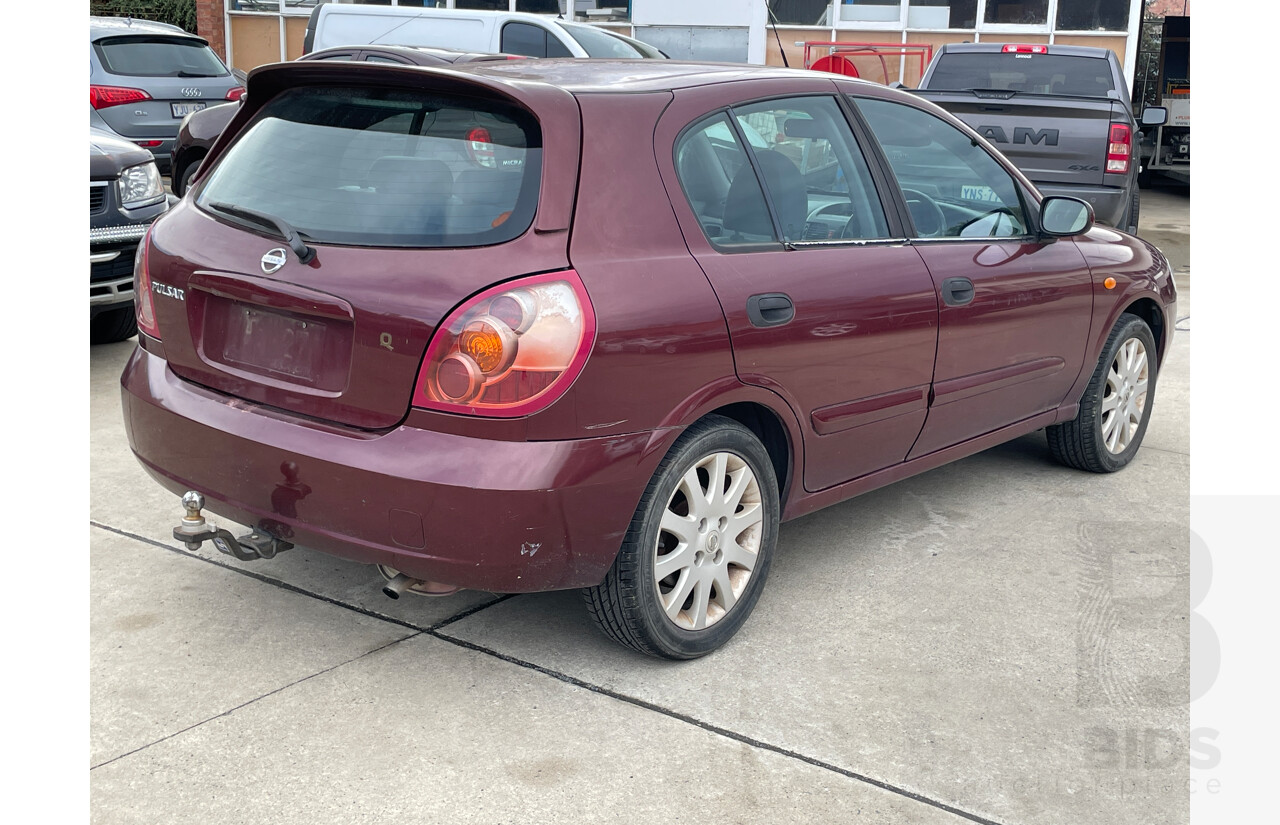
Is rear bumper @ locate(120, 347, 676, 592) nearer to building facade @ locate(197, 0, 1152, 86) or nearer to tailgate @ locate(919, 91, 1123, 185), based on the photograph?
tailgate @ locate(919, 91, 1123, 185)

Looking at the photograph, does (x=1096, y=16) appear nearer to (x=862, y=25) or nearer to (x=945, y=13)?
(x=945, y=13)

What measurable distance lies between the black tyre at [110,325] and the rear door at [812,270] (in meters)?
4.50

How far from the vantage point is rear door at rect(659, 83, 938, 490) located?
3346mm

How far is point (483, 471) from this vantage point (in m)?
2.86

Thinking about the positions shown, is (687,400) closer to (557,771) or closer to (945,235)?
(557,771)

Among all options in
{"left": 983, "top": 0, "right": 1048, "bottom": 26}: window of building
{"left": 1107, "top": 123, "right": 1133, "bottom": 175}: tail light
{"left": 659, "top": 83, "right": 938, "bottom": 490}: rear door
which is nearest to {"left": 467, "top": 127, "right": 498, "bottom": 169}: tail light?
{"left": 659, "top": 83, "right": 938, "bottom": 490}: rear door

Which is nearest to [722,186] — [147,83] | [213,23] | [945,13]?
[147,83]

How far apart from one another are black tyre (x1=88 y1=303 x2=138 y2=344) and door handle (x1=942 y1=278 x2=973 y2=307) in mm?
4705

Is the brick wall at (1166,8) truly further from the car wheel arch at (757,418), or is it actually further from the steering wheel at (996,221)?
the car wheel arch at (757,418)

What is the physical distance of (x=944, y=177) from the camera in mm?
4375

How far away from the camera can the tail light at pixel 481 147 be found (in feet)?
10.0

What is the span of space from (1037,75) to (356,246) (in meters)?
9.16

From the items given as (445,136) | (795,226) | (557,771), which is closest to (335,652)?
(557,771)

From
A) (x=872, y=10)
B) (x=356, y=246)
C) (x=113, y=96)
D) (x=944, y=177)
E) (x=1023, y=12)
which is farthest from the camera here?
(x=872, y=10)
